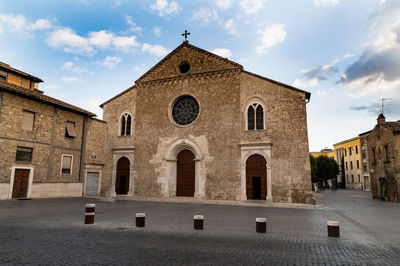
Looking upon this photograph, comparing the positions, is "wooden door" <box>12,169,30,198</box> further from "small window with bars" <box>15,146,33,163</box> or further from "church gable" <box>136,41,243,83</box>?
"church gable" <box>136,41,243,83</box>

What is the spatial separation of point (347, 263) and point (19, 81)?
2735cm

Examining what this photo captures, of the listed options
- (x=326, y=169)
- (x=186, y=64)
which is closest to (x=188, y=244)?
(x=186, y=64)

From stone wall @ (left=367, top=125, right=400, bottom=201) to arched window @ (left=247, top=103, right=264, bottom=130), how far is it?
1133 centimetres

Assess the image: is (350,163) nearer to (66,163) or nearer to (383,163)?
(383,163)

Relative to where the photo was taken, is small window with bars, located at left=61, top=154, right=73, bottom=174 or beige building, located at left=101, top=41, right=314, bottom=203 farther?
small window with bars, located at left=61, top=154, right=73, bottom=174

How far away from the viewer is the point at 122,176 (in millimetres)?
23578

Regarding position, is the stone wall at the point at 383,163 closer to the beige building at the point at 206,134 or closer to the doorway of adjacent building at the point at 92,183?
the beige building at the point at 206,134

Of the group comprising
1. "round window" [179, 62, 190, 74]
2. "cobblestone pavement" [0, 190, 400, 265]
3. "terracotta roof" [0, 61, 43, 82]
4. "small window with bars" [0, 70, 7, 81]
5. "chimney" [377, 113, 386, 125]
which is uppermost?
"round window" [179, 62, 190, 74]

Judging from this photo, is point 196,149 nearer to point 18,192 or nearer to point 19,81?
point 18,192

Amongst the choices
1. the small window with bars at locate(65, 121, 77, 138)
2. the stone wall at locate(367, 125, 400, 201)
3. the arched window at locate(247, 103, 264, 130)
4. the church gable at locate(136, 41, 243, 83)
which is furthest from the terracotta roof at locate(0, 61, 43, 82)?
the stone wall at locate(367, 125, 400, 201)

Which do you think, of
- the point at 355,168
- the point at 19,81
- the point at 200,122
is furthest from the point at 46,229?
the point at 355,168

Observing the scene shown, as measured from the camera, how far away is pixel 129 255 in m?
5.41

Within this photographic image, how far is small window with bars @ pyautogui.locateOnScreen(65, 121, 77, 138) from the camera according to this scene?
21.4 m

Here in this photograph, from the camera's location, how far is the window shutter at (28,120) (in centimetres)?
1844
